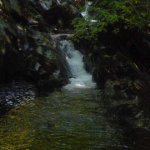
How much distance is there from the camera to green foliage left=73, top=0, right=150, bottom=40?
58.0ft

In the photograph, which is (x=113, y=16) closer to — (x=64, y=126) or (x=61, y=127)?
(x=64, y=126)

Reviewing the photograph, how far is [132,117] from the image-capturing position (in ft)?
48.2

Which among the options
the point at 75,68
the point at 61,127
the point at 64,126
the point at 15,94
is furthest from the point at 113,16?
the point at 75,68

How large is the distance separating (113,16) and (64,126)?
601cm

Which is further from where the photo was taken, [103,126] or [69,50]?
[69,50]

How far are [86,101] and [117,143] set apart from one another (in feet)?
16.7

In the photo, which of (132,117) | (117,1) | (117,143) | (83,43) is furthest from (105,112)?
(83,43)

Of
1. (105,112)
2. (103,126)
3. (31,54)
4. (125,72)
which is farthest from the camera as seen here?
(31,54)

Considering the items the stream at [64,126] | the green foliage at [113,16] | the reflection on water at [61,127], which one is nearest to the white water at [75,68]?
the stream at [64,126]

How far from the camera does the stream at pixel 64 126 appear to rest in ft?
40.8

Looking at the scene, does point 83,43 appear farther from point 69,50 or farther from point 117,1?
point 117,1

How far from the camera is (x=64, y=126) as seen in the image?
14125 mm

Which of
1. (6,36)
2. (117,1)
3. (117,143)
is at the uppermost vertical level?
(117,1)

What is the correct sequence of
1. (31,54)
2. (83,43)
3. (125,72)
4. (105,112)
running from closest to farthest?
(105,112) < (125,72) < (31,54) < (83,43)
